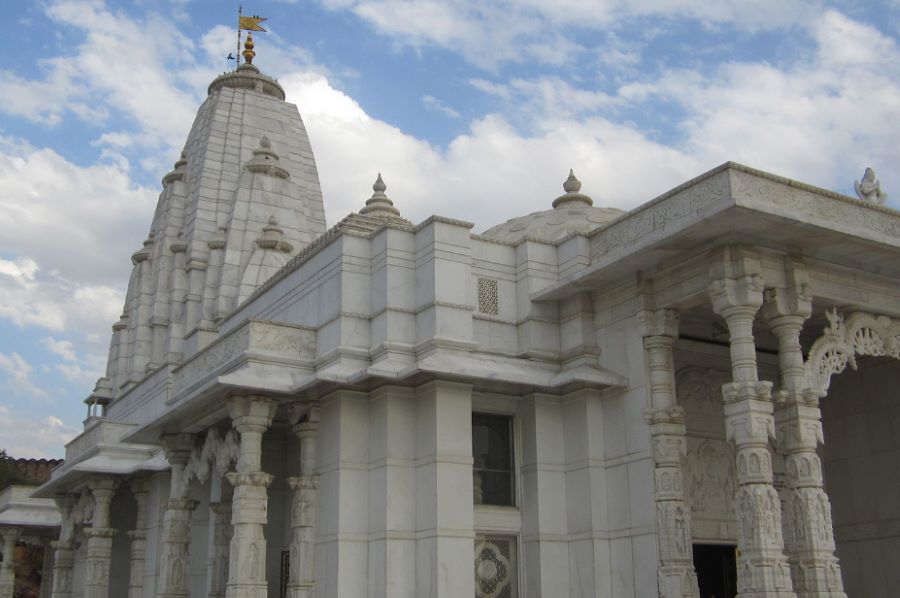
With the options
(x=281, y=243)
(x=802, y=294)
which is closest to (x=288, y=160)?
(x=281, y=243)

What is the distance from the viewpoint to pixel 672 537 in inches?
595

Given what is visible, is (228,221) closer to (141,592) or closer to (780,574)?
(141,592)

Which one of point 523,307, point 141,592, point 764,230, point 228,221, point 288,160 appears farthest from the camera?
point 288,160

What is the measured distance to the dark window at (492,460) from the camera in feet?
55.9

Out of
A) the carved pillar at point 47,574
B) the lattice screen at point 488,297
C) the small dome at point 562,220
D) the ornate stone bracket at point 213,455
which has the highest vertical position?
the small dome at point 562,220

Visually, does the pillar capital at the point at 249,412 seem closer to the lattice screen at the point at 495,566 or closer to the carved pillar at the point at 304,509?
the carved pillar at the point at 304,509

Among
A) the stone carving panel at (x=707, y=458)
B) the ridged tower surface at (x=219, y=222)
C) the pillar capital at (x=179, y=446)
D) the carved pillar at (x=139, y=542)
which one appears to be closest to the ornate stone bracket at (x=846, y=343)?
the stone carving panel at (x=707, y=458)

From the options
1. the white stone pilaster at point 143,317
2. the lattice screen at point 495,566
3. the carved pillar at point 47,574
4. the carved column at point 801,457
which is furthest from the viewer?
the carved pillar at point 47,574

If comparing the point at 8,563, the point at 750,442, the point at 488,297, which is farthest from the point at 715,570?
the point at 8,563

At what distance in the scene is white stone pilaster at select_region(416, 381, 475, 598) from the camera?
15250 millimetres

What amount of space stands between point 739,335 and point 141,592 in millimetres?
15983

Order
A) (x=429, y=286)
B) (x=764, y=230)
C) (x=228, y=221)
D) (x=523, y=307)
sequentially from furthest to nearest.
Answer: (x=228, y=221) → (x=523, y=307) → (x=429, y=286) → (x=764, y=230)

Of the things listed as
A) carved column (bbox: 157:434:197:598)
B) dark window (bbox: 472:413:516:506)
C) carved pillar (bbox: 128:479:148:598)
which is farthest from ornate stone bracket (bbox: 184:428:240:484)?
carved pillar (bbox: 128:479:148:598)

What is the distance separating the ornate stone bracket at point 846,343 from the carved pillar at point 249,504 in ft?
27.9
